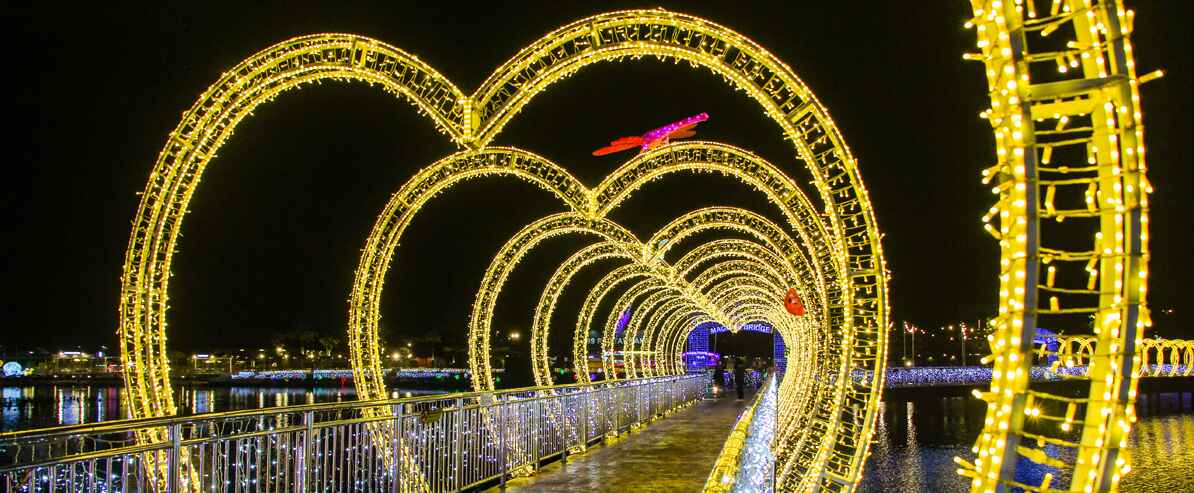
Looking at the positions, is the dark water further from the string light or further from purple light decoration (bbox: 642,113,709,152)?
the string light

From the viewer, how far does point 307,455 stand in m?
7.21

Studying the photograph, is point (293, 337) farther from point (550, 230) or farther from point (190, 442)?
point (190, 442)

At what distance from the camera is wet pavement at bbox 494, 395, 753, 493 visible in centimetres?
990

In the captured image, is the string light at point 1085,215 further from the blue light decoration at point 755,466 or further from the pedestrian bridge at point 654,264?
the blue light decoration at point 755,466

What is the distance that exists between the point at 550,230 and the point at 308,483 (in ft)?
38.3

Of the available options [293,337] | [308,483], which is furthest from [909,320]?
[308,483]

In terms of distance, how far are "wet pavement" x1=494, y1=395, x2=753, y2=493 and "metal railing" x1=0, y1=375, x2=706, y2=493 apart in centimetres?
37

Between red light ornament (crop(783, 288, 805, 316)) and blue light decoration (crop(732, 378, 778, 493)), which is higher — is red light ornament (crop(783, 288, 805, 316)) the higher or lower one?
the higher one

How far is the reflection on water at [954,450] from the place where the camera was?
21906 mm

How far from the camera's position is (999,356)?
147 inches

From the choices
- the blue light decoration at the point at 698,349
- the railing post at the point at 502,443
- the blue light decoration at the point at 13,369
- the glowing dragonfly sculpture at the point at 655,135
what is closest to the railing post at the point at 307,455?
the railing post at the point at 502,443

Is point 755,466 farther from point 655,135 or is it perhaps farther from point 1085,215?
point 655,135

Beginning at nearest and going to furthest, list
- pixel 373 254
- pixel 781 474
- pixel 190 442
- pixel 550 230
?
pixel 190 442, pixel 781 474, pixel 373 254, pixel 550 230

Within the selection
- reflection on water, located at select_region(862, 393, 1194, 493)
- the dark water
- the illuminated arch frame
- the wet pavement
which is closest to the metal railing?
the wet pavement
